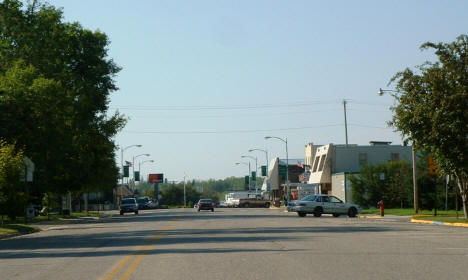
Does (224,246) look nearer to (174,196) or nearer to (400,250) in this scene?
(400,250)

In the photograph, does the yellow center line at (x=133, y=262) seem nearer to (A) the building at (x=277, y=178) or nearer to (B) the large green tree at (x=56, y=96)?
(B) the large green tree at (x=56, y=96)

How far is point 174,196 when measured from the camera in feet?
650

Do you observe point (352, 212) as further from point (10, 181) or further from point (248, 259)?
point (248, 259)

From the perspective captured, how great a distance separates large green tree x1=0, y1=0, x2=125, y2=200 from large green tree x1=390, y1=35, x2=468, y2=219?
64.9 ft

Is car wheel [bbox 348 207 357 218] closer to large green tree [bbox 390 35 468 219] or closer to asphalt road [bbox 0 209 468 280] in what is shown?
large green tree [bbox 390 35 468 219]

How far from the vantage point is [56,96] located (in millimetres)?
45531

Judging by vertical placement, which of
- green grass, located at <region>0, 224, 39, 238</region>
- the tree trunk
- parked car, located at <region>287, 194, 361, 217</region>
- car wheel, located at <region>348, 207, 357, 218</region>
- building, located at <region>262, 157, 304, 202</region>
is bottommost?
green grass, located at <region>0, 224, 39, 238</region>

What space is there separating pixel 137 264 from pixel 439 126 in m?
25.1

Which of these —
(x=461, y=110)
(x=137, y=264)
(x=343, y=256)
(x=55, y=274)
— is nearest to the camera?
(x=55, y=274)

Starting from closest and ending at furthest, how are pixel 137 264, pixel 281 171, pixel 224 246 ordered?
pixel 137 264
pixel 224 246
pixel 281 171

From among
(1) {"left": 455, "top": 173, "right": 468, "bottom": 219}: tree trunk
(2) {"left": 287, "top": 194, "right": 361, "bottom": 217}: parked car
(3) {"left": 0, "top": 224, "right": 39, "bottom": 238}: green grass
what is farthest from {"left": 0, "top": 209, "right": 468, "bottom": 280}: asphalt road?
→ (2) {"left": 287, "top": 194, "right": 361, "bottom": 217}: parked car

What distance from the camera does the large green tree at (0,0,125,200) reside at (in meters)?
42.7

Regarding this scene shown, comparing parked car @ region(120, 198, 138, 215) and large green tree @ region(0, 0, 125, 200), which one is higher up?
large green tree @ region(0, 0, 125, 200)

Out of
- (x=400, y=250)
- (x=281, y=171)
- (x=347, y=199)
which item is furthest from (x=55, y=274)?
(x=281, y=171)
